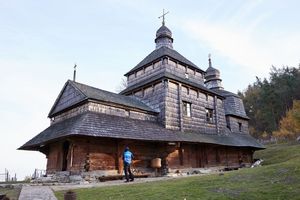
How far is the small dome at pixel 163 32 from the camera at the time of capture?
27781 mm

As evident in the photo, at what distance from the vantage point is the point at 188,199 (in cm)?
680

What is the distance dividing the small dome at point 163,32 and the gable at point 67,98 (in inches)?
467

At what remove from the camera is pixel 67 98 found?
1981 centimetres

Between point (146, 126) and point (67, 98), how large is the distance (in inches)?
244

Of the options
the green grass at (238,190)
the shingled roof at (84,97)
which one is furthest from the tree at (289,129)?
the green grass at (238,190)

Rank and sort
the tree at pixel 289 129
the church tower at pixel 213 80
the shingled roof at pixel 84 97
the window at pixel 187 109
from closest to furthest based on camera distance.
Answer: the shingled roof at pixel 84 97 → the window at pixel 187 109 → the church tower at pixel 213 80 → the tree at pixel 289 129

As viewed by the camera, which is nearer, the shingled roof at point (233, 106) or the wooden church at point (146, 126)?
the wooden church at point (146, 126)

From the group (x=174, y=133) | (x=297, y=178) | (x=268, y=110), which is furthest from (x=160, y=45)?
(x=268, y=110)

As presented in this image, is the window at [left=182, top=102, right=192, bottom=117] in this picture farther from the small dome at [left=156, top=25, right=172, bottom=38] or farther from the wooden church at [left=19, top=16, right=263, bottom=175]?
the small dome at [left=156, top=25, right=172, bottom=38]

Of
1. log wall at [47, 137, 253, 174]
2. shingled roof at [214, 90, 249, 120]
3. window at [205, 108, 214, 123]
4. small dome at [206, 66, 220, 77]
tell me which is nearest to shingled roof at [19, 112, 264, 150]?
log wall at [47, 137, 253, 174]

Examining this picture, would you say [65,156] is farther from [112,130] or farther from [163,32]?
[163,32]

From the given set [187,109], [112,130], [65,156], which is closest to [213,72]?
[187,109]

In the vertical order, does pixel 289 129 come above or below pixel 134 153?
above

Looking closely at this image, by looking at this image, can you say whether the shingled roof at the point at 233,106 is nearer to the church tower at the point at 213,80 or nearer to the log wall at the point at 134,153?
the church tower at the point at 213,80
